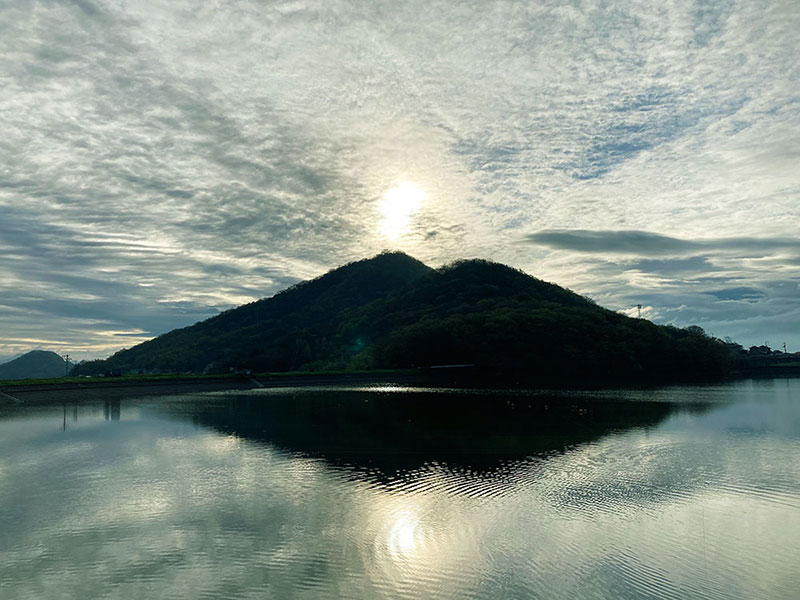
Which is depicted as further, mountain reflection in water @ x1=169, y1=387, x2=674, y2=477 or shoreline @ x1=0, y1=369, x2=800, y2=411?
shoreline @ x1=0, y1=369, x2=800, y2=411

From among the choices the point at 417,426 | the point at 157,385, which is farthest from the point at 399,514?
the point at 157,385

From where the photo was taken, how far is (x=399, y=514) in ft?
54.9

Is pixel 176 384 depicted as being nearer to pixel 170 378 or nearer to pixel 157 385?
pixel 170 378

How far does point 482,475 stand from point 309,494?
7.20 meters

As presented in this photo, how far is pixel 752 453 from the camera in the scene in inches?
1081

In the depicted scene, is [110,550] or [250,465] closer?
[110,550]

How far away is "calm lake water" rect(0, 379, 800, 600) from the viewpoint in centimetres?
1202

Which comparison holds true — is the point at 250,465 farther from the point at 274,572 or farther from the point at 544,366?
the point at 544,366

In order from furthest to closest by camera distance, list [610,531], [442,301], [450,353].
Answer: [442,301]
[450,353]
[610,531]

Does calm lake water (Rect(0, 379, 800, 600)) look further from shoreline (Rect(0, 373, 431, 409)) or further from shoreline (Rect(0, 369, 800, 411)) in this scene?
shoreline (Rect(0, 369, 800, 411))

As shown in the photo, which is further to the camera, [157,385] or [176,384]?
[176,384]

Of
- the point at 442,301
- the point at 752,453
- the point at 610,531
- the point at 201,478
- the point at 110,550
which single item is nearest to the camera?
the point at 110,550

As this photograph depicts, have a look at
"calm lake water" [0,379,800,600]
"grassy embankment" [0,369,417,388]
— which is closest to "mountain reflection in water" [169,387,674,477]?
"calm lake water" [0,379,800,600]

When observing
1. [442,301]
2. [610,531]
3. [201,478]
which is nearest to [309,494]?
[201,478]
